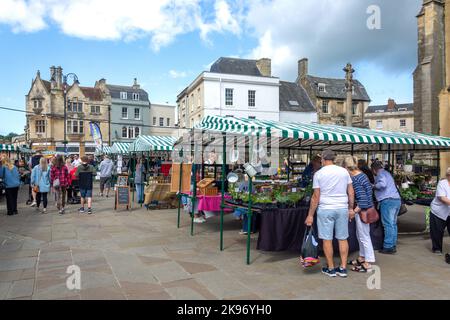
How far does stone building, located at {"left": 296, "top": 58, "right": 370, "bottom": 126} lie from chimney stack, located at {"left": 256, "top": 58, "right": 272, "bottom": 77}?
6013 millimetres

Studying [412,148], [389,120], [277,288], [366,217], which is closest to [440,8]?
[412,148]

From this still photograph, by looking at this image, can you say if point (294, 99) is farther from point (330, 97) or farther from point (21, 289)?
point (21, 289)

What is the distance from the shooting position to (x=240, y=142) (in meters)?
9.39

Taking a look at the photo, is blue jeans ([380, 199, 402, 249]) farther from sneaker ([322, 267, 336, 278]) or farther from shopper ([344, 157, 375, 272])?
sneaker ([322, 267, 336, 278])

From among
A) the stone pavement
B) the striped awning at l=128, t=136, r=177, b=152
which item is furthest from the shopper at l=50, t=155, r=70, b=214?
the striped awning at l=128, t=136, r=177, b=152

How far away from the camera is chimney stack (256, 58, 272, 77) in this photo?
36281mm

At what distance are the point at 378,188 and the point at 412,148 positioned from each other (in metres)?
4.91

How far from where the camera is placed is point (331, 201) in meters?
4.63

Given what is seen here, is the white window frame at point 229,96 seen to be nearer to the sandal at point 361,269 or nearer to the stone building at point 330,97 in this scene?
the stone building at point 330,97

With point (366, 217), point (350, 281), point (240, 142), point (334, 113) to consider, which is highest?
point (334, 113)

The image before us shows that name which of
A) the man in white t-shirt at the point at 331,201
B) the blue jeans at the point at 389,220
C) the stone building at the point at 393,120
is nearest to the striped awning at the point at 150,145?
the blue jeans at the point at 389,220

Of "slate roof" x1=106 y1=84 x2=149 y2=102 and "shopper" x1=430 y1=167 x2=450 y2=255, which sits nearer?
"shopper" x1=430 y1=167 x2=450 y2=255

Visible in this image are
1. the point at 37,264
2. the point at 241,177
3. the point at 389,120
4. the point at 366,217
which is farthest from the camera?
the point at 389,120

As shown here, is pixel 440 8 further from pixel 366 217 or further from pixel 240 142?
pixel 366 217
